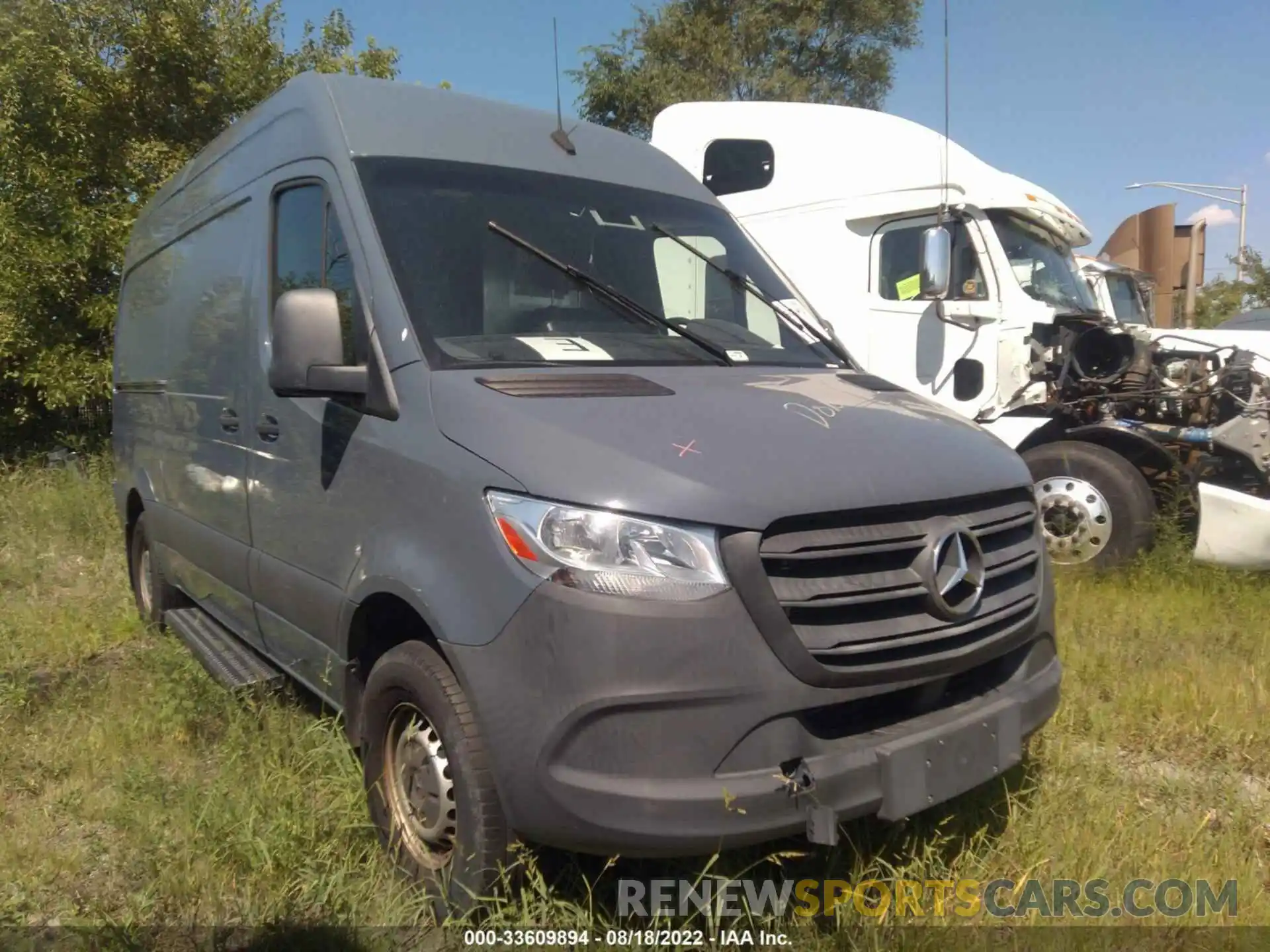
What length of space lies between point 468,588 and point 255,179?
2514mm

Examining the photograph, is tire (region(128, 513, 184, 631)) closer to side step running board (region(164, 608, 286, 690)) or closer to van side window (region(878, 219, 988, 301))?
side step running board (region(164, 608, 286, 690))

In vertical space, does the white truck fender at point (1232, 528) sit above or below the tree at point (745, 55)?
below

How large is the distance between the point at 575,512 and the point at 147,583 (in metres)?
4.60

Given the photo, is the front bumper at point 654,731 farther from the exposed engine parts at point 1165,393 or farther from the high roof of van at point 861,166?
the high roof of van at point 861,166

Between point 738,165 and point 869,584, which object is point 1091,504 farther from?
point 869,584

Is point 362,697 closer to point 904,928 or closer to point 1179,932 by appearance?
point 904,928

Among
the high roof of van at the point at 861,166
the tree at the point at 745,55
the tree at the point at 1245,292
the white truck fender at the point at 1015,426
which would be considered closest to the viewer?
the white truck fender at the point at 1015,426

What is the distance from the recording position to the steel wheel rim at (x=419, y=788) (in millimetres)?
2736

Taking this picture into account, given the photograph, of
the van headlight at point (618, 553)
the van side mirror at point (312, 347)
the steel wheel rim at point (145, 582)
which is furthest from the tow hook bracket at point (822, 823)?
the steel wheel rim at point (145, 582)

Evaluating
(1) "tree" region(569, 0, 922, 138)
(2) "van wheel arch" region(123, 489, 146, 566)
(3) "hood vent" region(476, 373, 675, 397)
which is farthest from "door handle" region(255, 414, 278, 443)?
(1) "tree" region(569, 0, 922, 138)

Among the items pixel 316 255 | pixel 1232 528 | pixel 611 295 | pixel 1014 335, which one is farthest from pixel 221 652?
pixel 1232 528

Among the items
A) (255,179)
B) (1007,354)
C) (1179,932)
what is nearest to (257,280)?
(255,179)

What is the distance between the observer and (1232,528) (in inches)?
221

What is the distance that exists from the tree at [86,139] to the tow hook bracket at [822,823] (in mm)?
10326
